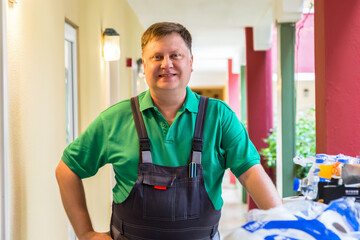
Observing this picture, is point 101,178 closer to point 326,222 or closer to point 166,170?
point 166,170

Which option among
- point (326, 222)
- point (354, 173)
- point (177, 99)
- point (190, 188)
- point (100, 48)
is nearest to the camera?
point (326, 222)

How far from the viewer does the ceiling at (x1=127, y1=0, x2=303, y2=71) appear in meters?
5.48

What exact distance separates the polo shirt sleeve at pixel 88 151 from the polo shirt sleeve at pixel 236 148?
392 millimetres

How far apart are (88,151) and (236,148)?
1.59 ft

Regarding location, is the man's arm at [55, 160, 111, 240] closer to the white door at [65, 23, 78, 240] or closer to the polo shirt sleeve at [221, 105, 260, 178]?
the polo shirt sleeve at [221, 105, 260, 178]

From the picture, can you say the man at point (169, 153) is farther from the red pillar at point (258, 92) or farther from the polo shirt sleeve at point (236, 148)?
the red pillar at point (258, 92)

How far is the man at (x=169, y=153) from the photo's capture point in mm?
1430

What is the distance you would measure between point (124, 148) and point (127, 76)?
425 cm

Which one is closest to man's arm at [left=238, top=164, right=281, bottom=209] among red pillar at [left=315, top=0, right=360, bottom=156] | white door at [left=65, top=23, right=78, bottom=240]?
red pillar at [left=315, top=0, right=360, bottom=156]

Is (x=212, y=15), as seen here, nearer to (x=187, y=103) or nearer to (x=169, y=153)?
(x=187, y=103)

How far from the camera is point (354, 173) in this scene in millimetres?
1292

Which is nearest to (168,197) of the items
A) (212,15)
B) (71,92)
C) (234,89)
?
(71,92)

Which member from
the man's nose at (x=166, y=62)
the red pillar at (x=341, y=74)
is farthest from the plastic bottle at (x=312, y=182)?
the red pillar at (x=341, y=74)

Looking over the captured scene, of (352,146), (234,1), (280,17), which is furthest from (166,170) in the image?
(234,1)
